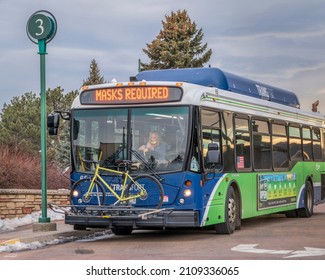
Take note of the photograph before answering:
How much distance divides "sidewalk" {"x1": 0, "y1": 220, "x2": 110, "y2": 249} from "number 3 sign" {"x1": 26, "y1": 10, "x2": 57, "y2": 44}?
4252mm

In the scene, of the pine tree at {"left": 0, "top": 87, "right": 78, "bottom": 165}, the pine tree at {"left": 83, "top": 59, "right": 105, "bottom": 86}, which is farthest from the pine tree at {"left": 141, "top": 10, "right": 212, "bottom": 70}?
the pine tree at {"left": 83, "top": 59, "right": 105, "bottom": 86}

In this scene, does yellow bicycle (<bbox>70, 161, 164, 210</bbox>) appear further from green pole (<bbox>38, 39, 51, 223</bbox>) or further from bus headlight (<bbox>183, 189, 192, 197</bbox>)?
green pole (<bbox>38, 39, 51, 223</bbox>)

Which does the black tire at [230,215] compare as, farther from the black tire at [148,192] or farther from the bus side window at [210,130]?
the black tire at [148,192]

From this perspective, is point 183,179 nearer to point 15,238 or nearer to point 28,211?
point 15,238

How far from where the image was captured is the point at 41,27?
18812 millimetres

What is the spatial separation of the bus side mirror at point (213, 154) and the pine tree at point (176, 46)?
4367 cm

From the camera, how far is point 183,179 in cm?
1633

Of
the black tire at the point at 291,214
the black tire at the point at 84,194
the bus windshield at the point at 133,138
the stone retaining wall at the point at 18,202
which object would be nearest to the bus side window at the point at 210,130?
the bus windshield at the point at 133,138

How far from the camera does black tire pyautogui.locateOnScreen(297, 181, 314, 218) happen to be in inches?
953

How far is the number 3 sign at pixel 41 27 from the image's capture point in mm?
18766

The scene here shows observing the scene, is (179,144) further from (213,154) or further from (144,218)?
(144,218)

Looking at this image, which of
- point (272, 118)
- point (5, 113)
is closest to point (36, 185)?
point (272, 118)

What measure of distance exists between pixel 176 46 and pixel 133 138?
147 ft

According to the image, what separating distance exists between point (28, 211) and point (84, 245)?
6823 millimetres
